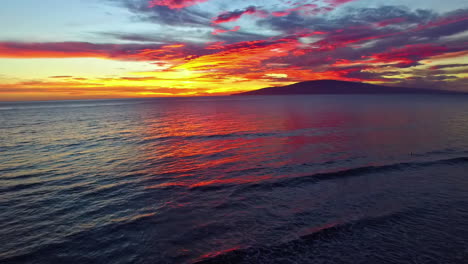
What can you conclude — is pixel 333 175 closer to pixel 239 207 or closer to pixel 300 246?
pixel 239 207

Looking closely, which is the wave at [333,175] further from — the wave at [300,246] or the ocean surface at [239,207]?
the wave at [300,246]

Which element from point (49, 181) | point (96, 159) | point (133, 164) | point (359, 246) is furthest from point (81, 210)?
point (359, 246)

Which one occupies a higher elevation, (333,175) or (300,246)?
(333,175)

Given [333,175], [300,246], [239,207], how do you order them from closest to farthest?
[300,246]
[239,207]
[333,175]

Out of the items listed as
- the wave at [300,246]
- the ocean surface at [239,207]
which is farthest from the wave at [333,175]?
the wave at [300,246]

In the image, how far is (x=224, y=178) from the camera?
21500mm

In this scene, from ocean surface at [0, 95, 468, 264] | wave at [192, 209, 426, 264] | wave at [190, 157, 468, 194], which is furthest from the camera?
wave at [190, 157, 468, 194]

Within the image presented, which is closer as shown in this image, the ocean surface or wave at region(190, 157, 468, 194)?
the ocean surface

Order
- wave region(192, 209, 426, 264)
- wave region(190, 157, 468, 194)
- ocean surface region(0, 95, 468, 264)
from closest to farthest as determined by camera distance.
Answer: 1. wave region(192, 209, 426, 264)
2. ocean surface region(0, 95, 468, 264)
3. wave region(190, 157, 468, 194)

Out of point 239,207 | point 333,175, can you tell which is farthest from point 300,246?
point 333,175

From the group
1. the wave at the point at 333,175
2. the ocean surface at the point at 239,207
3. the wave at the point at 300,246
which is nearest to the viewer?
the wave at the point at 300,246

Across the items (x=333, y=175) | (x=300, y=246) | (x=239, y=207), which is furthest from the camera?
(x=333, y=175)

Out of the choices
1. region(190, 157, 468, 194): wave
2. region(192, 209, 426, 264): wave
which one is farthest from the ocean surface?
region(190, 157, 468, 194): wave

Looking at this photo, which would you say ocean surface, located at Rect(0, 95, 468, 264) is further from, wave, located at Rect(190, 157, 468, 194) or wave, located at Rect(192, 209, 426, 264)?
wave, located at Rect(190, 157, 468, 194)
